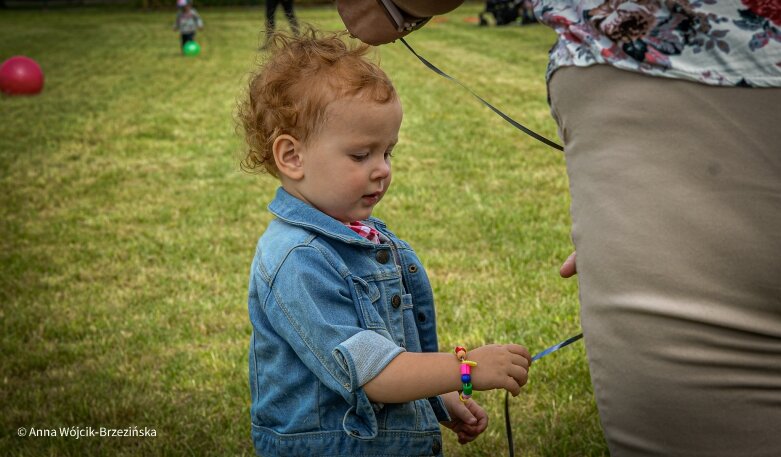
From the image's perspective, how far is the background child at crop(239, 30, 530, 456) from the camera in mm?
1911

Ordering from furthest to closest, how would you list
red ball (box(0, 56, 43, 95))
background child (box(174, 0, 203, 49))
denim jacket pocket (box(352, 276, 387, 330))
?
background child (box(174, 0, 203, 49))
red ball (box(0, 56, 43, 95))
denim jacket pocket (box(352, 276, 387, 330))

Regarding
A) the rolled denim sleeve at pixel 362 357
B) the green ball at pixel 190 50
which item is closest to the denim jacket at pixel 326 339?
the rolled denim sleeve at pixel 362 357

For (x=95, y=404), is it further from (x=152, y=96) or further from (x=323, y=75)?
(x=152, y=96)

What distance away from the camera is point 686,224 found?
52.9 inches

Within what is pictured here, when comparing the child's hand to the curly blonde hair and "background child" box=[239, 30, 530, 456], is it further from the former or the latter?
the curly blonde hair

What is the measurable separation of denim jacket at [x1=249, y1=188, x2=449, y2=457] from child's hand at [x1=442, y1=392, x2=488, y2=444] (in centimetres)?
21

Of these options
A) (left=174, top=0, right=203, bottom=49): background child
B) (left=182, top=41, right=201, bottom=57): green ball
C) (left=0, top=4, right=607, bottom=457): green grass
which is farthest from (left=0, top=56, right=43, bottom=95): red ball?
(left=174, top=0, right=203, bottom=49): background child

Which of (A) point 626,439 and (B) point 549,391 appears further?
(B) point 549,391

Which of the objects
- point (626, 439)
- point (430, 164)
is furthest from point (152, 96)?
point (626, 439)

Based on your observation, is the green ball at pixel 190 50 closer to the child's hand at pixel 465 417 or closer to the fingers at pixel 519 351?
the child's hand at pixel 465 417

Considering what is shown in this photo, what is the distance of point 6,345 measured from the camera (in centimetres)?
402

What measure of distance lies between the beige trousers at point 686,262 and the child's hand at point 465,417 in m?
1.00

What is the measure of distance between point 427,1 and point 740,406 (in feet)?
2.99

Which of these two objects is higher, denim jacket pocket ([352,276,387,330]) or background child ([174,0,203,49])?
denim jacket pocket ([352,276,387,330])
